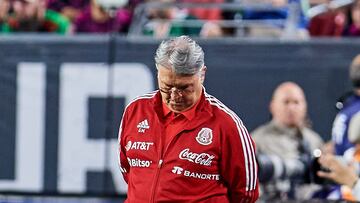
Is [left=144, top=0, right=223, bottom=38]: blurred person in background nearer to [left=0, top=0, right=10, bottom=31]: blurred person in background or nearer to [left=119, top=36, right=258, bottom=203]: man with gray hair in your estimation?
[left=0, top=0, right=10, bottom=31]: blurred person in background

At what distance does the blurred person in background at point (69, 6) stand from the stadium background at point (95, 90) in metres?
2.03

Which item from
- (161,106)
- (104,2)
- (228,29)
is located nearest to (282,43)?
(228,29)

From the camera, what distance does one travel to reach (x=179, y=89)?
5309 mm

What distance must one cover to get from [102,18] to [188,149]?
574cm

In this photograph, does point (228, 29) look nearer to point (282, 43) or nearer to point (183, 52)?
point (282, 43)

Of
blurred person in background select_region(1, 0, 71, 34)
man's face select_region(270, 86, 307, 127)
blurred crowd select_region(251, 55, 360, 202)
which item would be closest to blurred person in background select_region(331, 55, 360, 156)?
blurred crowd select_region(251, 55, 360, 202)

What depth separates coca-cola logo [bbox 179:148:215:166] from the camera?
5.40 m

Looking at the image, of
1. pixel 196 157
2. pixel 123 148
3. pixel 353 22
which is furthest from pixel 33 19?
pixel 196 157

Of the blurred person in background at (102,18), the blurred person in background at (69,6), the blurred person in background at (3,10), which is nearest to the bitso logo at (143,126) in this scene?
the blurred person in background at (102,18)

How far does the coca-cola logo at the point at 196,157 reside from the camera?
5402 mm

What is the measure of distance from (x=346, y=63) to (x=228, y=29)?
6.27 feet

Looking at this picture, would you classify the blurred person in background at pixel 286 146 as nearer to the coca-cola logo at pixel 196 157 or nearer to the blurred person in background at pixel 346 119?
the blurred person in background at pixel 346 119

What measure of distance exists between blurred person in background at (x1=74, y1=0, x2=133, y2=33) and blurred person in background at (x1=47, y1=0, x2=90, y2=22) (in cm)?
45

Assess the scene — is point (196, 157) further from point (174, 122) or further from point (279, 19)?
point (279, 19)
